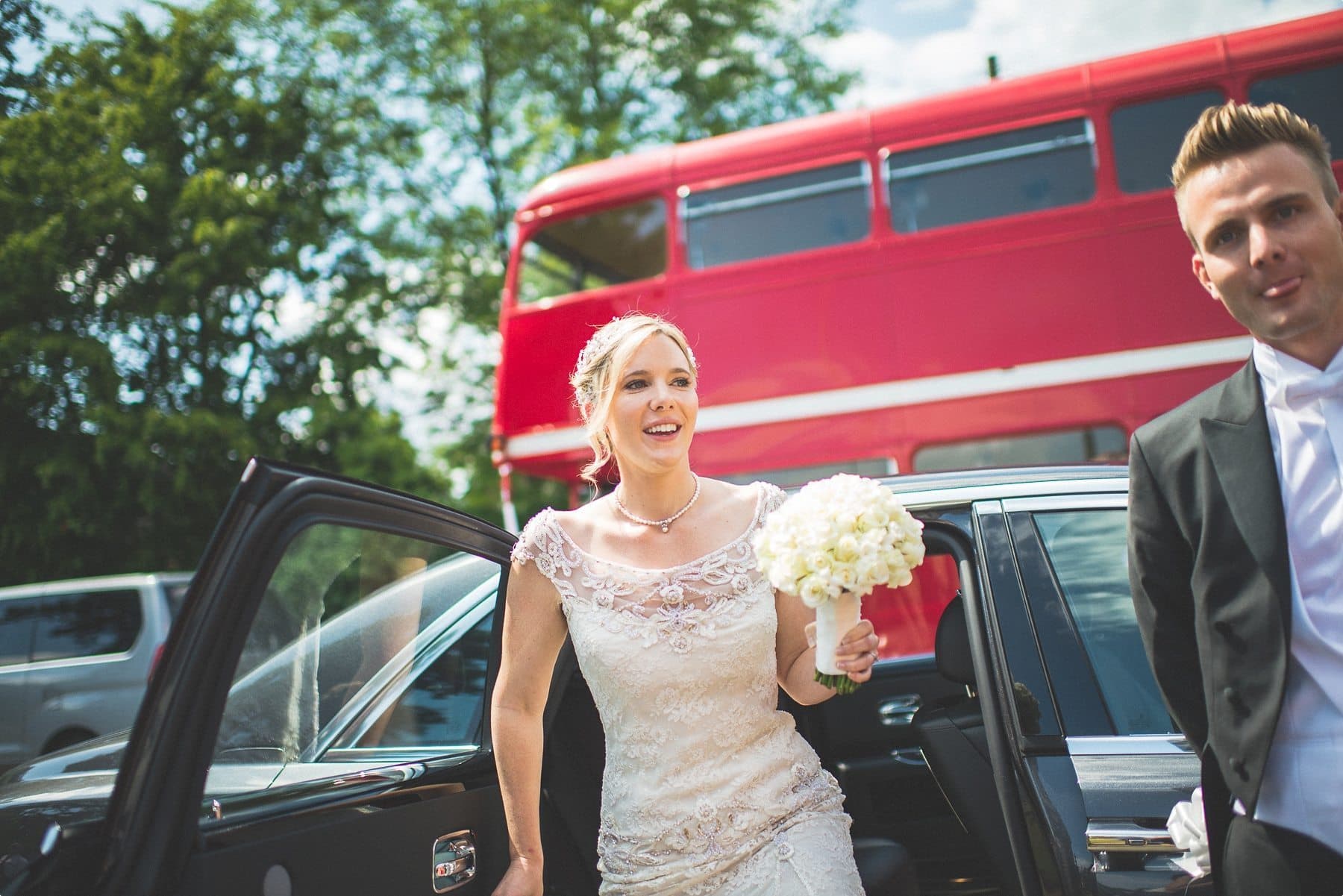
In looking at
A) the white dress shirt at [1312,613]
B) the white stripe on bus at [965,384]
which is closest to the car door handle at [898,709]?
the white dress shirt at [1312,613]

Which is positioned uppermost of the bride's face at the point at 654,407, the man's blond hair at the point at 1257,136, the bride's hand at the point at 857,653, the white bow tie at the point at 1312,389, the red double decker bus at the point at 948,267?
the red double decker bus at the point at 948,267

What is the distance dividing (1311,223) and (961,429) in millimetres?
5724

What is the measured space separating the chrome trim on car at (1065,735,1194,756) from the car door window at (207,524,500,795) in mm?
1414

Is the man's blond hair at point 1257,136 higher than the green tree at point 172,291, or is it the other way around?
the green tree at point 172,291

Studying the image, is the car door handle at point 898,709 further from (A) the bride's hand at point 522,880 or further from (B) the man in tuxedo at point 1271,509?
(B) the man in tuxedo at point 1271,509

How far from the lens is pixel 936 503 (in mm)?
2707

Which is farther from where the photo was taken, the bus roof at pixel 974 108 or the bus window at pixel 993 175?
the bus window at pixel 993 175

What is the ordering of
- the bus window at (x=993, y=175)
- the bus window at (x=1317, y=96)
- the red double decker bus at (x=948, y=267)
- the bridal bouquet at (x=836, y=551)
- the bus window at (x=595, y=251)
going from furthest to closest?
the bus window at (x=595, y=251)
the bus window at (x=993, y=175)
the red double decker bus at (x=948, y=267)
the bus window at (x=1317, y=96)
the bridal bouquet at (x=836, y=551)

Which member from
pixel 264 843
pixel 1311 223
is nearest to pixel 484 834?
pixel 264 843

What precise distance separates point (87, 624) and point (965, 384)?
26.1ft

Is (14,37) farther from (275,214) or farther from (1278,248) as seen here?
(1278,248)

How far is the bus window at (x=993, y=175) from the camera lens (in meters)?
7.15

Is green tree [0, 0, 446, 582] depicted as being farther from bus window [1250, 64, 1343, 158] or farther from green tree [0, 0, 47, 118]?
bus window [1250, 64, 1343, 158]

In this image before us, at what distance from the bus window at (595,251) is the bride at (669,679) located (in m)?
5.83
